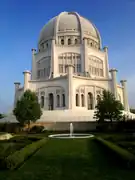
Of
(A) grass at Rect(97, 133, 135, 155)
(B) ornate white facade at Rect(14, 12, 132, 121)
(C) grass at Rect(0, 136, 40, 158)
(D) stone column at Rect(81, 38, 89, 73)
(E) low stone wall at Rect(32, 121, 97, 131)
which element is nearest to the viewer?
(C) grass at Rect(0, 136, 40, 158)

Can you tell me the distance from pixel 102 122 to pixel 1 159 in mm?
28626

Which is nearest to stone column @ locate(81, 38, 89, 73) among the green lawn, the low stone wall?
the low stone wall

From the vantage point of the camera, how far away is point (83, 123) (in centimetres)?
3609

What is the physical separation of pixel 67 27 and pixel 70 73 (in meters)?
22.4

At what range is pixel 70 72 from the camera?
4662cm

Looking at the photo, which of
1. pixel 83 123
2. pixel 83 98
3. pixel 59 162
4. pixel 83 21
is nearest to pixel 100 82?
pixel 83 98

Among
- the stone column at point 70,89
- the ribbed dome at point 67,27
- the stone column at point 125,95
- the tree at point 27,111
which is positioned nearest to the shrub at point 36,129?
the tree at point 27,111

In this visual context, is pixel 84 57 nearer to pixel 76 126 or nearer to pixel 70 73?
pixel 70 73

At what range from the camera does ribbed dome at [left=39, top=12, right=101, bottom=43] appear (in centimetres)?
6247

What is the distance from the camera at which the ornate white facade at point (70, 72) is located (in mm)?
46156

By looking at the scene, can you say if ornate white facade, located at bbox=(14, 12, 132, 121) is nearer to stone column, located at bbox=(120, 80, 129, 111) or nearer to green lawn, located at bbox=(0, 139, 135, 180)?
stone column, located at bbox=(120, 80, 129, 111)

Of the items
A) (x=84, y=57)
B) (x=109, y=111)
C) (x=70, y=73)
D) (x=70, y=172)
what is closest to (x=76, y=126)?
(x=109, y=111)

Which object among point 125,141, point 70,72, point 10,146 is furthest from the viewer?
point 70,72

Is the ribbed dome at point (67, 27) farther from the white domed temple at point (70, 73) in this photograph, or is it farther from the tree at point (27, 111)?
the tree at point (27, 111)
